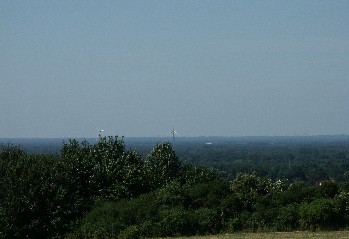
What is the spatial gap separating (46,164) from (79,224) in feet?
22.5

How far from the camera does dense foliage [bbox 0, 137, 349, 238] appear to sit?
40406mm

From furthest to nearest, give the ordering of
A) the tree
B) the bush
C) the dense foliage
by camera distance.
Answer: the tree < the dense foliage < the bush

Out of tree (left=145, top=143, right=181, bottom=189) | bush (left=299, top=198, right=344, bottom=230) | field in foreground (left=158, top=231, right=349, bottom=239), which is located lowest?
field in foreground (left=158, top=231, right=349, bottom=239)

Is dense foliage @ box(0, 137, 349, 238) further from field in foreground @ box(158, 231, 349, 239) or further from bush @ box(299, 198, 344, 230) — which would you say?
field in foreground @ box(158, 231, 349, 239)

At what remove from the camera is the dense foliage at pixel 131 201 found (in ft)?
133

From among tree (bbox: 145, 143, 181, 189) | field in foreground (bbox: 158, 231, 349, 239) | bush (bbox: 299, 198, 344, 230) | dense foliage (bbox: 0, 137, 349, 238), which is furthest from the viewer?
tree (bbox: 145, 143, 181, 189)

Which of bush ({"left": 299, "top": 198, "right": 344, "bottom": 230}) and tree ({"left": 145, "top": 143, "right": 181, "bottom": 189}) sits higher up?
tree ({"left": 145, "top": 143, "right": 181, "bottom": 189})

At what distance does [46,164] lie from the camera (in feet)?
156

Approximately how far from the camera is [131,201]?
44.1 meters

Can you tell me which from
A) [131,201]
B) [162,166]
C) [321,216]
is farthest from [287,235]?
[162,166]

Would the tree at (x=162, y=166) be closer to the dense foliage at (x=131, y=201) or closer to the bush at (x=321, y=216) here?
the dense foliage at (x=131, y=201)

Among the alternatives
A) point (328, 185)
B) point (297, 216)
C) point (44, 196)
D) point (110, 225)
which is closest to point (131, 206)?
point (110, 225)

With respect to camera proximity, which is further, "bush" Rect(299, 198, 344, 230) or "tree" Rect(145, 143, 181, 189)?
"tree" Rect(145, 143, 181, 189)

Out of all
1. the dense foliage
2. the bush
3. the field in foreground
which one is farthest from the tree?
the bush
